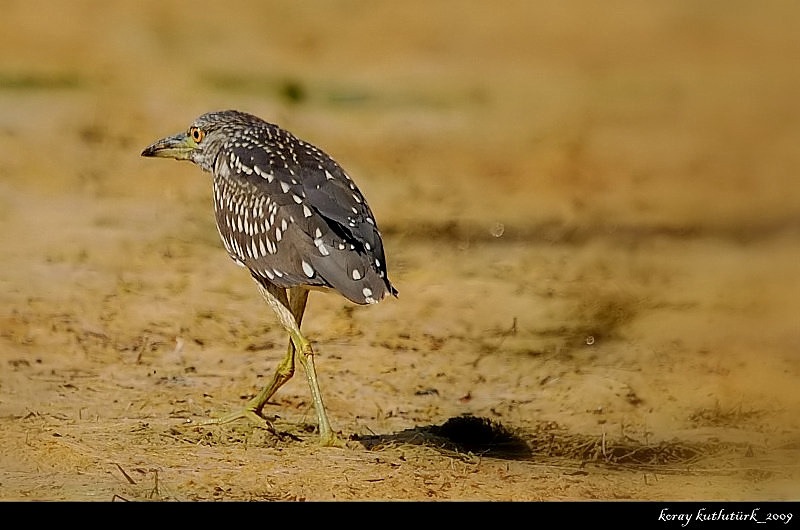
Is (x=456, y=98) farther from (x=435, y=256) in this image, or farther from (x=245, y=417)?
(x=245, y=417)

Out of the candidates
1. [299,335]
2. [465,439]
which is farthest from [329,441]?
[465,439]

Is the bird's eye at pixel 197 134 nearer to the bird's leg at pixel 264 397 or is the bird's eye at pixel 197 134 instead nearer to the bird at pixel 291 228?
the bird at pixel 291 228

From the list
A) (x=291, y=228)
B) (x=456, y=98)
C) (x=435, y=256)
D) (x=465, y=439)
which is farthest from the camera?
(x=456, y=98)

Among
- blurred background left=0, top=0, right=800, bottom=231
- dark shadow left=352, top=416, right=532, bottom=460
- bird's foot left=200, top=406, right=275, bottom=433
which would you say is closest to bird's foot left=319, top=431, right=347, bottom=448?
dark shadow left=352, top=416, right=532, bottom=460

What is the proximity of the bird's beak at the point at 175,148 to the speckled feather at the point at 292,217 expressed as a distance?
31 cm

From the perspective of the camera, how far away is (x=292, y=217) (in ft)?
21.3

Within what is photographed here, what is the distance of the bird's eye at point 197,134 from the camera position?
7379mm

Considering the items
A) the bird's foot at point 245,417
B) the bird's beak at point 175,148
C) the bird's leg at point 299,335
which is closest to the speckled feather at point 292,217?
the bird's leg at point 299,335

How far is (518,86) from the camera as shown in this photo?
15789 mm

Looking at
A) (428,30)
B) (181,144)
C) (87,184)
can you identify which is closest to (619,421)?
(181,144)

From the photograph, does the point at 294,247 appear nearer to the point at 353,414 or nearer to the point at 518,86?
the point at 353,414

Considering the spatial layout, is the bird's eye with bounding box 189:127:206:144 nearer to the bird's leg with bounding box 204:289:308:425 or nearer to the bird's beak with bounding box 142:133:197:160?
the bird's beak with bounding box 142:133:197:160

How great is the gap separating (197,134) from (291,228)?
4.24ft

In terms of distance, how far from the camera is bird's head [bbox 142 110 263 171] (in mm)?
7234
